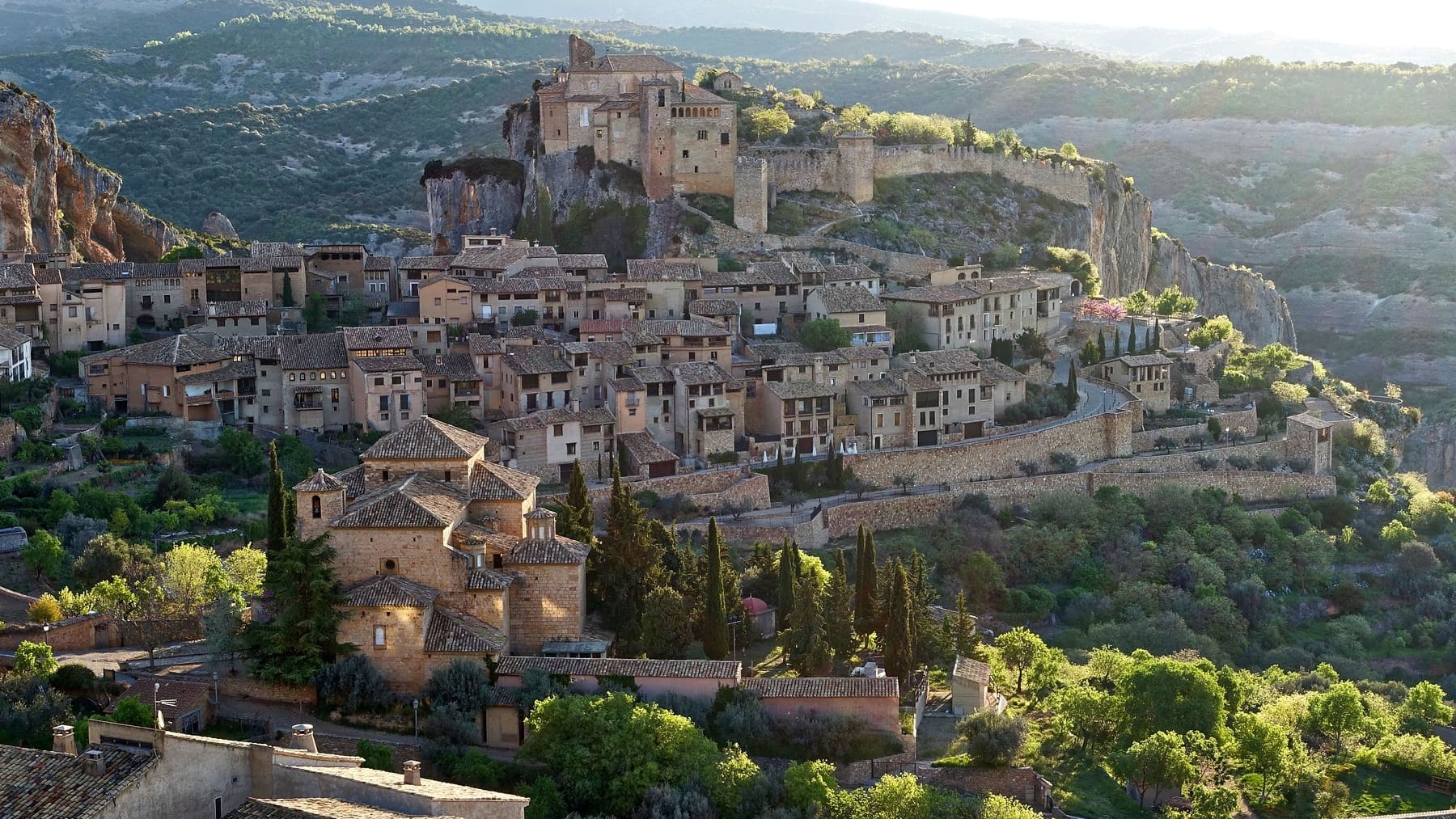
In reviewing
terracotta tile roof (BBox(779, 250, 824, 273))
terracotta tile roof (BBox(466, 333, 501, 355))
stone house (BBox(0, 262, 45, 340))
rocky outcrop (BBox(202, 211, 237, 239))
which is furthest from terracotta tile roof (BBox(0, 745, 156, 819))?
rocky outcrop (BBox(202, 211, 237, 239))

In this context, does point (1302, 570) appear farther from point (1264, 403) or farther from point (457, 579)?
point (457, 579)

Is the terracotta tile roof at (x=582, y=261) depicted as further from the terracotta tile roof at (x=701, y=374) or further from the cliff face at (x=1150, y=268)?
the cliff face at (x=1150, y=268)

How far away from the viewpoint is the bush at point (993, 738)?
3077 cm

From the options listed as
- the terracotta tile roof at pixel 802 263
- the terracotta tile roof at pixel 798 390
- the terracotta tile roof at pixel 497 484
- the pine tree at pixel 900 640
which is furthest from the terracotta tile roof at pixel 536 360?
the pine tree at pixel 900 640

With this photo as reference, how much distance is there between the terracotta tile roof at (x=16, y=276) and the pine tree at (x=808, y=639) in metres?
24.5

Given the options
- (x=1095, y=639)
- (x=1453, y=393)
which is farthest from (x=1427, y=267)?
(x=1095, y=639)

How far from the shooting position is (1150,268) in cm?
8125

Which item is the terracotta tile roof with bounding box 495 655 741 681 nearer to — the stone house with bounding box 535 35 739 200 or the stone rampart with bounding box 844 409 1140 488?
the stone rampart with bounding box 844 409 1140 488

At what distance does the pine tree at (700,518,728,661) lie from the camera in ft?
110

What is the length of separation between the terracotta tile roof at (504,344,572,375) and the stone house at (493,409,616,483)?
4.96 feet

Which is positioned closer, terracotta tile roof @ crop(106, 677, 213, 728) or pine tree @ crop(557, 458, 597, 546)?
terracotta tile roof @ crop(106, 677, 213, 728)

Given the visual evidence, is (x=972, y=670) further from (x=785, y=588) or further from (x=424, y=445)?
(x=424, y=445)

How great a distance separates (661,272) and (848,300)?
522cm

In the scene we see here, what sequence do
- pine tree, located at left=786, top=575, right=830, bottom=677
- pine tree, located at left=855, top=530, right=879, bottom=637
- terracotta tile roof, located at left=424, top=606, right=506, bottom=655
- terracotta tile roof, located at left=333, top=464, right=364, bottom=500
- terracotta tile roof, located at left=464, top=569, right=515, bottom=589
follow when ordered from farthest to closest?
pine tree, located at left=855, top=530, right=879, bottom=637, pine tree, located at left=786, top=575, right=830, bottom=677, terracotta tile roof, located at left=333, top=464, right=364, bottom=500, terracotta tile roof, located at left=464, top=569, right=515, bottom=589, terracotta tile roof, located at left=424, top=606, right=506, bottom=655
